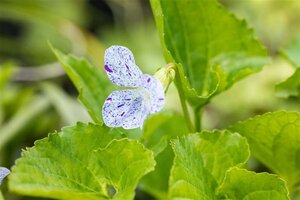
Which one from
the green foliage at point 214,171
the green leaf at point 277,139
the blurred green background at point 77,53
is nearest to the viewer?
the green foliage at point 214,171

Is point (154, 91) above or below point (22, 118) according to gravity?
above

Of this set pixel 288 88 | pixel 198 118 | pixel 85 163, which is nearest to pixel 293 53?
pixel 288 88

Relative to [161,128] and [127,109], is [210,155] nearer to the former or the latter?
[127,109]

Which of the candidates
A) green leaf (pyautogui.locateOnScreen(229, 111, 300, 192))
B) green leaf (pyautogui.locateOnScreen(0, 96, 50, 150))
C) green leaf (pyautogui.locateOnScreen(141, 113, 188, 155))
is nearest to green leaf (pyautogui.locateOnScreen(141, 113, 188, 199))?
green leaf (pyautogui.locateOnScreen(141, 113, 188, 155))

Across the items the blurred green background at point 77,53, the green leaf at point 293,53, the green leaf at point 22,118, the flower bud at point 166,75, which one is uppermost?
the flower bud at point 166,75

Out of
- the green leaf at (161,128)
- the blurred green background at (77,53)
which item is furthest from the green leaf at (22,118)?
the green leaf at (161,128)

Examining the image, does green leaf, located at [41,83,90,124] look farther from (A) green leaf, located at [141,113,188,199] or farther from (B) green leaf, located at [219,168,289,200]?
(B) green leaf, located at [219,168,289,200]

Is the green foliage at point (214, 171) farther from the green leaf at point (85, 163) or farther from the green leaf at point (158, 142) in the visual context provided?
the green leaf at point (158, 142)

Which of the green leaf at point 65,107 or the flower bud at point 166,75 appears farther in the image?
the green leaf at point 65,107
